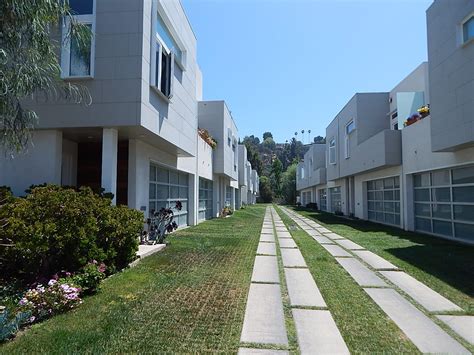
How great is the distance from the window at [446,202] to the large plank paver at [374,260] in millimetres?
3728

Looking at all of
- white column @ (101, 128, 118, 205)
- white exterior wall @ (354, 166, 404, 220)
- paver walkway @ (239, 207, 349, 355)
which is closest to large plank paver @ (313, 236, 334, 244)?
paver walkway @ (239, 207, 349, 355)

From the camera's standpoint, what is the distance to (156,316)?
12.5 ft

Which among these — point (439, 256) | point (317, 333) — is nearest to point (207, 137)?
point (439, 256)

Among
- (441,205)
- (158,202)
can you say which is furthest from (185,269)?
(441,205)

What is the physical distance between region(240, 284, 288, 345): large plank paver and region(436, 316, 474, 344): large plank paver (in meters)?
1.88

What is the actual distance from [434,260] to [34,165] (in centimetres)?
935

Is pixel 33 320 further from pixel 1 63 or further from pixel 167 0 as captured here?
pixel 167 0

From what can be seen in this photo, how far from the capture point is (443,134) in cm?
906

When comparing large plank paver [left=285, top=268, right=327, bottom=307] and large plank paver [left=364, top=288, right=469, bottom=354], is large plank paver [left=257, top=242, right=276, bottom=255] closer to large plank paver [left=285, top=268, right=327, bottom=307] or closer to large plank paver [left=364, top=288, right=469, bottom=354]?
large plank paver [left=285, top=268, right=327, bottom=307]

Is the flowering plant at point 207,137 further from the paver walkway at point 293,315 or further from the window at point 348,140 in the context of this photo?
the paver walkway at point 293,315

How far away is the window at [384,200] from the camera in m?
14.3

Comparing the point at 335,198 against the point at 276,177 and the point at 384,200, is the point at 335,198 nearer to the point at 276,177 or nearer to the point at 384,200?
the point at 384,200

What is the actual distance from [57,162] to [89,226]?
3.40 m

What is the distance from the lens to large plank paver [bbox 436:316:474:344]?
3.39m
